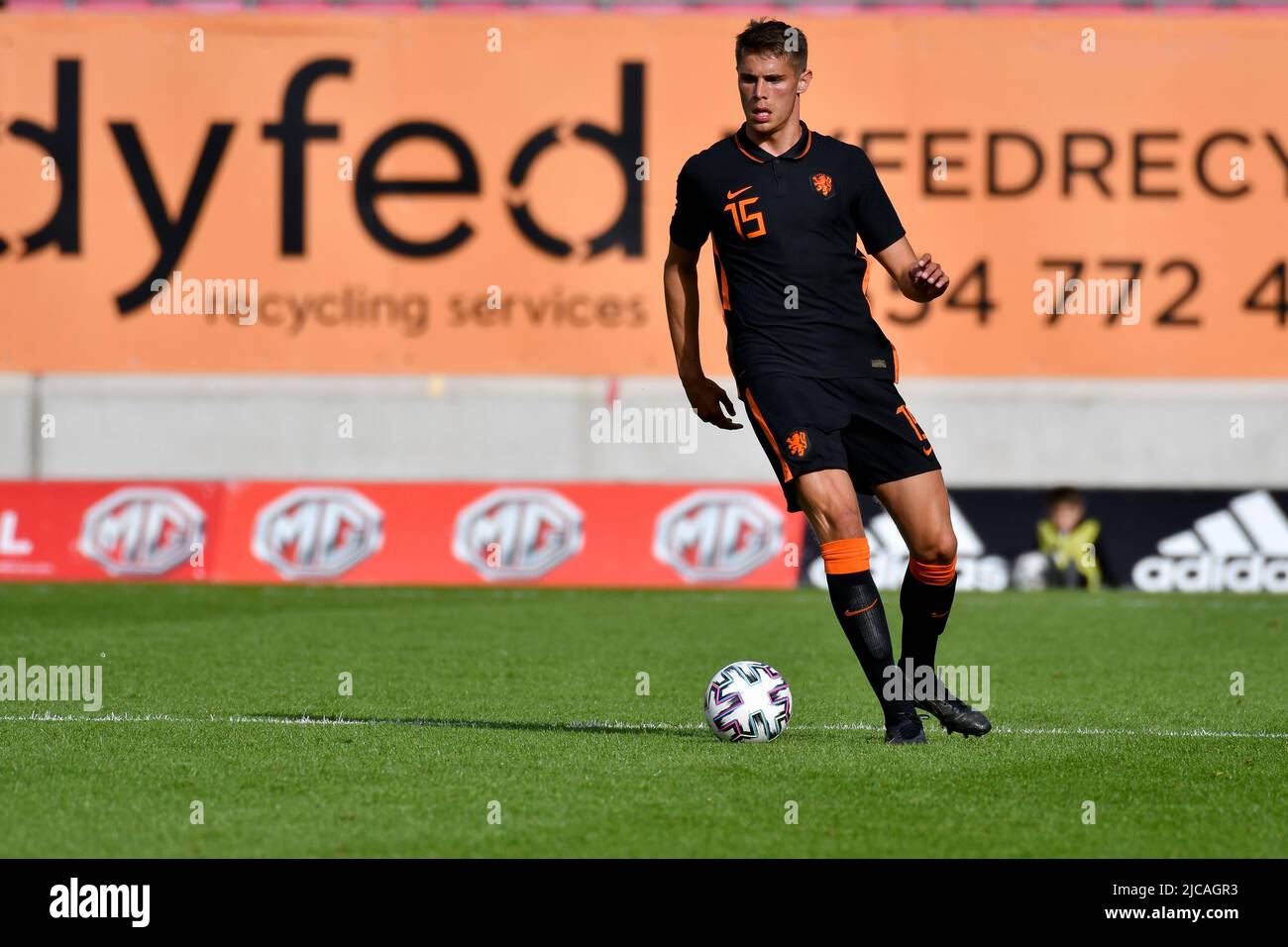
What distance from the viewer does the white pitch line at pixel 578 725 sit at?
24.8 feet

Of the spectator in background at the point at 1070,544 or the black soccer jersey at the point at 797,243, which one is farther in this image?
the spectator in background at the point at 1070,544

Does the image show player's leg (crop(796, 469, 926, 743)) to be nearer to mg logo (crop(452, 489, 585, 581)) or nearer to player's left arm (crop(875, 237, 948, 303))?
player's left arm (crop(875, 237, 948, 303))

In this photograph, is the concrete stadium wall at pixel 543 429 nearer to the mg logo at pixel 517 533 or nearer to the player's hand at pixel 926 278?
the mg logo at pixel 517 533

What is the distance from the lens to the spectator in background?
1581 cm

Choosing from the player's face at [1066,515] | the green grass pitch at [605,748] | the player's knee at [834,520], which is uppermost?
the player's face at [1066,515]

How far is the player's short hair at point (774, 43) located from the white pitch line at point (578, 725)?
242 cm

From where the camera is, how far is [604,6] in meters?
19.5

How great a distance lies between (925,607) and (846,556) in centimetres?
42

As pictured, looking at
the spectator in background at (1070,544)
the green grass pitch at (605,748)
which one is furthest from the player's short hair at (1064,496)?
the green grass pitch at (605,748)

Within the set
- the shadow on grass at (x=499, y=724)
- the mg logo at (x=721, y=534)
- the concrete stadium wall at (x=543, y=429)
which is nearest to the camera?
the shadow on grass at (x=499, y=724)

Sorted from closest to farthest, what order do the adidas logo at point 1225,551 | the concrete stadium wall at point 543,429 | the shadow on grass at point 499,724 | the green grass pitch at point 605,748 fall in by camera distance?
the green grass pitch at point 605,748
the shadow on grass at point 499,724
the adidas logo at point 1225,551
the concrete stadium wall at point 543,429
